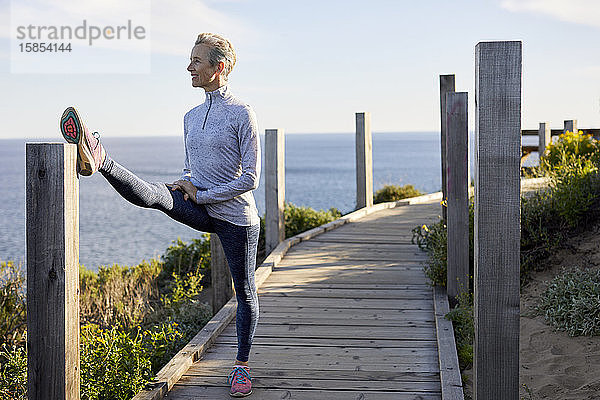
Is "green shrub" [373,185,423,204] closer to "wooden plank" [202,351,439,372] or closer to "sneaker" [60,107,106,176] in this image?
"wooden plank" [202,351,439,372]

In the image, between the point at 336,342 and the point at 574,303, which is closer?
the point at 336,342

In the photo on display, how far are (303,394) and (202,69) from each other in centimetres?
172

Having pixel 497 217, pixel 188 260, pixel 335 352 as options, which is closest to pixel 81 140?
pixel 497 217

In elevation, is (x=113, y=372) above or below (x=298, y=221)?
below

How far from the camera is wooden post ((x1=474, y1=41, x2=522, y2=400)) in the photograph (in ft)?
7.28

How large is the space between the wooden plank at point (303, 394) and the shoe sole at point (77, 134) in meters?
1.57

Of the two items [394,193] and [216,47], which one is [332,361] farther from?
[394,193]

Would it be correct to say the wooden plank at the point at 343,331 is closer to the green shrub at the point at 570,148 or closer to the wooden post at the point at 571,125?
the green shrub at the point at 570,148

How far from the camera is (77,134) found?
2293 mm

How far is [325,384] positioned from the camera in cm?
354

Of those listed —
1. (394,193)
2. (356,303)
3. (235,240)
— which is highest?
(235,240)

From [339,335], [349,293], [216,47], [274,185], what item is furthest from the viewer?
[274,185]

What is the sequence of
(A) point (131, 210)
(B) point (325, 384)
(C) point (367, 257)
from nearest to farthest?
(B) point (325, 384)
(C) point (367, 257)
(A) point (131, 210)

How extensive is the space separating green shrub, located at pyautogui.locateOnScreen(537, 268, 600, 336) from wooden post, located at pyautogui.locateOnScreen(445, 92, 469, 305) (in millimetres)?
638
